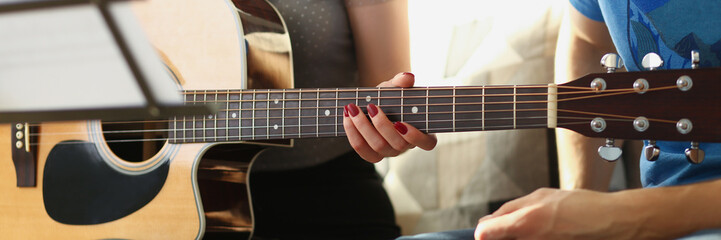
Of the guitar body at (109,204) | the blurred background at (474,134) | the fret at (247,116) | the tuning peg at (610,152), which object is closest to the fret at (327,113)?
the fret at (247,116)

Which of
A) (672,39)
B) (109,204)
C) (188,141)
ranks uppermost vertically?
(672,39)

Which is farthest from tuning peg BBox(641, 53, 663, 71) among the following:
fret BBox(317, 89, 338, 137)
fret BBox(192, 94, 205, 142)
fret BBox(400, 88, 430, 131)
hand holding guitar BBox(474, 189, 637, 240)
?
fret BBox(192, 94, 205, 142)

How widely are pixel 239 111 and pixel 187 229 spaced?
0.21 meters

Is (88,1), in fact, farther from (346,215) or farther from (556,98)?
(346,215)

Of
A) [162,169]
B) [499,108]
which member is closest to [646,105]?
[499,108]

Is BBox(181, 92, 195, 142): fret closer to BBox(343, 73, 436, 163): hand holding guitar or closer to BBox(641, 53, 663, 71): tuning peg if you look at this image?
BBox(343, 73, 436, 163): hand holding guitar

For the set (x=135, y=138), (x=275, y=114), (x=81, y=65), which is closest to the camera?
(x=81, y=65)

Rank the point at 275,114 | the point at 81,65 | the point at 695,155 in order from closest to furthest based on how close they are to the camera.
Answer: the point at 81,65
the point at 695,155
the point at 275,114

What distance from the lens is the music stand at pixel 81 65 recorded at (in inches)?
17.5

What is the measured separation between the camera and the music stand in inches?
17.5

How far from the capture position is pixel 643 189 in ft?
2.02

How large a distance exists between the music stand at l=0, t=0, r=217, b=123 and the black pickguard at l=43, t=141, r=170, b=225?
457mm

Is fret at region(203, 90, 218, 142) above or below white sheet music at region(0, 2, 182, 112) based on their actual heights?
below

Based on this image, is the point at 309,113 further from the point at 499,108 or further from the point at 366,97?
the point at 499,108
